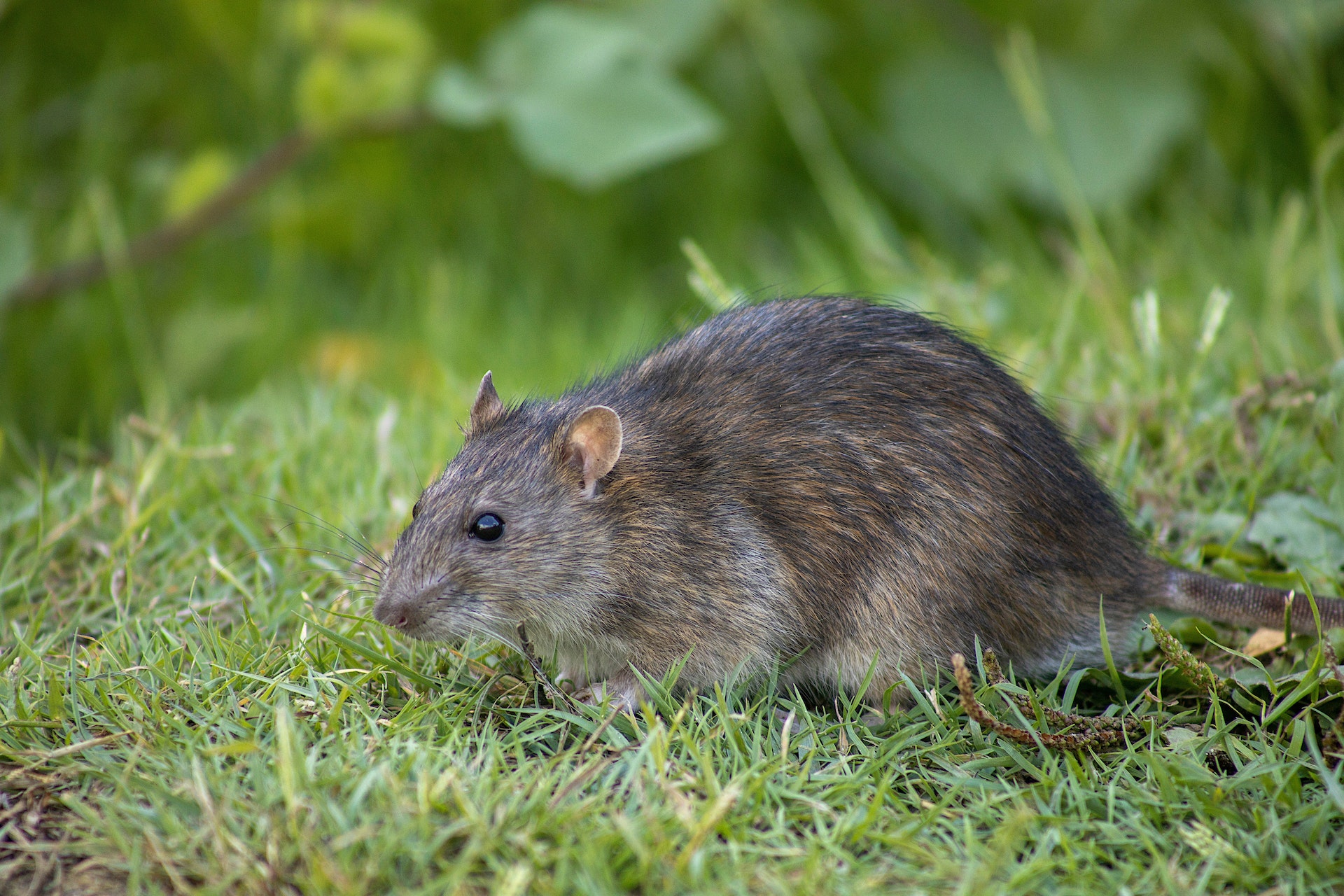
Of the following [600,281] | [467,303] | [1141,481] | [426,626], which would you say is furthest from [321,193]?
[1141,481]

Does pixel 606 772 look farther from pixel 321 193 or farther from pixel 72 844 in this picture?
pixel 321 193

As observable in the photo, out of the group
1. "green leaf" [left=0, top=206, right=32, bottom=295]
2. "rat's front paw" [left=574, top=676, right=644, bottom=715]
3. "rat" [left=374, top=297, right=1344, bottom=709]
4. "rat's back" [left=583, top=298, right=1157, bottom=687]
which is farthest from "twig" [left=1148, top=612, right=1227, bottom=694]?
"green leaf" [left=0, top=206, right=32, bottom=295]

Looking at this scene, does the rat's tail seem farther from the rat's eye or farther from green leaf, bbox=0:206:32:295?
green leaf, bbox=0:206:32:295

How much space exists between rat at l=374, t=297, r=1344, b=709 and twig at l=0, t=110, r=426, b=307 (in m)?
2.99

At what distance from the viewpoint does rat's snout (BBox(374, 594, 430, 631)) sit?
11.0 feet

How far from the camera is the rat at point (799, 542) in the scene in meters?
3.48

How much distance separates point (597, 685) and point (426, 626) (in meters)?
0.57

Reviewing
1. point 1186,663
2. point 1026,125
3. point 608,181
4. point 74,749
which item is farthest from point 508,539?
point 1026,125

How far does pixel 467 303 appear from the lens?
7.34 metres

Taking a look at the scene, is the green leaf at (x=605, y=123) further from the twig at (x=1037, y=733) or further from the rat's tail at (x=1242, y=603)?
the twig at (x=1037, y=733)

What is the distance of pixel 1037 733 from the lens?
10.3 ft

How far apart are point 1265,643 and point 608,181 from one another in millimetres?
5171

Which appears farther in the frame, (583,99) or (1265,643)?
(583,99)

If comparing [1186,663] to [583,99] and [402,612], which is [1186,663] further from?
[583,99]
